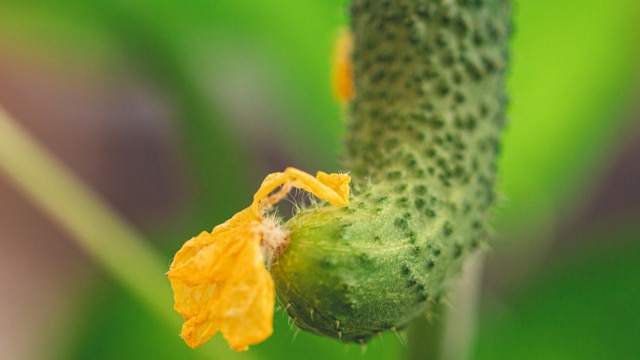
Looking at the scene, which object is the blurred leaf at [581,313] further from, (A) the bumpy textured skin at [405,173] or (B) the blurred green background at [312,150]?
(A) the bumpy textured skin at [405,173]

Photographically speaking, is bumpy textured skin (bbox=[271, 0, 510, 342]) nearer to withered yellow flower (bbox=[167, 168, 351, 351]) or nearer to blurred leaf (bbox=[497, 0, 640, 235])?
withered yellow flower (bbox=[167, 168, 351, 351])

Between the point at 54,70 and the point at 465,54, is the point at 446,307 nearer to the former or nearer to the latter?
the point at 465,54

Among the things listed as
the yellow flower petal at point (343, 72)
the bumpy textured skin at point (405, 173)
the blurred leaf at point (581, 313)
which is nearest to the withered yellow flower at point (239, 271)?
the bumpy textured skin at point (405, 173)

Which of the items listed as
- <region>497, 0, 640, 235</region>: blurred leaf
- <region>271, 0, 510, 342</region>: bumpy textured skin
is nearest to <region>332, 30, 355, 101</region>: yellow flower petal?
<region>271, 0, 510, 342</region>: bumpy textured skin

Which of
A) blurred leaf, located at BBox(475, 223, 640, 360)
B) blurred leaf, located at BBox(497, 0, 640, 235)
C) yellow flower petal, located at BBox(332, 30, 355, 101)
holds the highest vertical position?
yellow flower petal, located at BBox(332, 30, 355, 101)

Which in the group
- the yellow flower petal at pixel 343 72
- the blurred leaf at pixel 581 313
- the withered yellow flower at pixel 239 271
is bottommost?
the blurred leaf at pixel 581 313

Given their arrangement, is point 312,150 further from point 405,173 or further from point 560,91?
point 405,173
